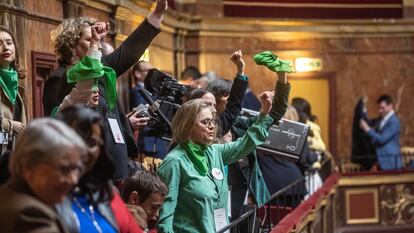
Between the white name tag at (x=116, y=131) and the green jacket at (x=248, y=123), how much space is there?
111 centimetres

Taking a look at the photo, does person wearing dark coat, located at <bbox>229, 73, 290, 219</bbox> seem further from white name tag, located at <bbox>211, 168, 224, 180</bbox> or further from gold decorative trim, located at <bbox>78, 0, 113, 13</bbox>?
gold decorative trim, located at <bbox>78, 0, 113, 13</bbox>

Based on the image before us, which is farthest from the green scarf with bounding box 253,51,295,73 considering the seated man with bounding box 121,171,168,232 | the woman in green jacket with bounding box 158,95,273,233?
the seated man with bounding box 121,171,168,232

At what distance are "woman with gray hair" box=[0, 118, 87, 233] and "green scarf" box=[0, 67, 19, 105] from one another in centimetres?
230

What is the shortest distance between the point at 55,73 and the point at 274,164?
354 cm

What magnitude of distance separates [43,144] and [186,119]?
2.21 m

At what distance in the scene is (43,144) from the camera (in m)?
2.55

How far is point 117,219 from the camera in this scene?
125 inches

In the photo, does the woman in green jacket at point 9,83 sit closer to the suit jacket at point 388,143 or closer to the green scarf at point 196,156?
the green scarf at point 196,156

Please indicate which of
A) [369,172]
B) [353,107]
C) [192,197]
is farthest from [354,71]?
[192,197]

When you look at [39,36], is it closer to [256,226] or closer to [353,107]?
[256,226]

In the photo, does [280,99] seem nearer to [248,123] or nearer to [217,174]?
[217,174]

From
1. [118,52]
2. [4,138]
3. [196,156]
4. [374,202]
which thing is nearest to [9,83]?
[4,138]

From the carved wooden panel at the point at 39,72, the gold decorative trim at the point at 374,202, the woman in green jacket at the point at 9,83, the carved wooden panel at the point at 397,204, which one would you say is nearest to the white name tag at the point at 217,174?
the woman in green jacket at the point at 9,83

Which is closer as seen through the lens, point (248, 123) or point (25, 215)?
point (25, 215)
